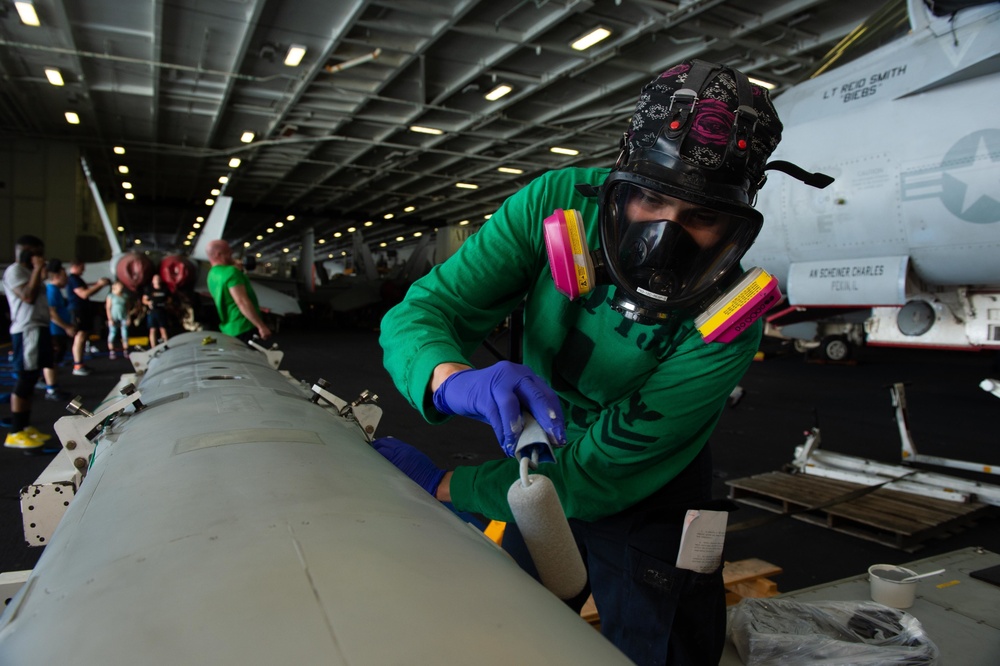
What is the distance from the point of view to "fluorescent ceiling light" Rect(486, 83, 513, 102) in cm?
1259

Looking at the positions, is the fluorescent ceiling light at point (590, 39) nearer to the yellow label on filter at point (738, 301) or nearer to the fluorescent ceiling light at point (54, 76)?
the fluorescent ceiling light at point (54, 76)

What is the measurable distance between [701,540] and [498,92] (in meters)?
12.5

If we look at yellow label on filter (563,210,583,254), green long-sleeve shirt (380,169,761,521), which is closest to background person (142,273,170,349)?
green long-sleeve shirt (380,169,761,521)

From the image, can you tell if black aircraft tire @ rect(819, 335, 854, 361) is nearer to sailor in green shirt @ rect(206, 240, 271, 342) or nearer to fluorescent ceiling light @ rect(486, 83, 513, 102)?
fluorescent ceiling light @ rect(486, 83, 513, 102)

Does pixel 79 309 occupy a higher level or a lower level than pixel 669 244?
lower

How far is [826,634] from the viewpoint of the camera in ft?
5.56

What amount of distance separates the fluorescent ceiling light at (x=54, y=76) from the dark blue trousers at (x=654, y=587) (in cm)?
1409

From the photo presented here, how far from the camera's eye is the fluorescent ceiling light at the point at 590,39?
9.90 metres

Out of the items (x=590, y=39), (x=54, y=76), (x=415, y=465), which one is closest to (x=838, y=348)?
(x=590, y=39)

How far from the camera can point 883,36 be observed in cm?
475

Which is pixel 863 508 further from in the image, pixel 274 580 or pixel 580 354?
pixel 274 580

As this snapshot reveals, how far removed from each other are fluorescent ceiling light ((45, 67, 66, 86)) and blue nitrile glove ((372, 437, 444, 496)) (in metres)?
13.6

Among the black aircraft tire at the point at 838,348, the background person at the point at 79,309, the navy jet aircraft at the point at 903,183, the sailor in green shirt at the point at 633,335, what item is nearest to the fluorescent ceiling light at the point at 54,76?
the background person at the point at 79,309

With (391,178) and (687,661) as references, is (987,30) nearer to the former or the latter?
(687,661)
